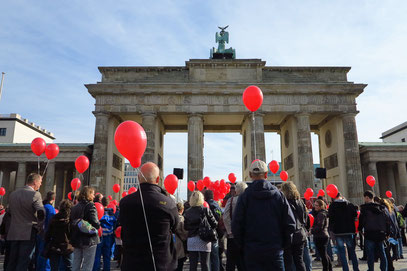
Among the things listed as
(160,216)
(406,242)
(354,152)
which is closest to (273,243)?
(160,216)

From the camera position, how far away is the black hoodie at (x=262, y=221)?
356 cm

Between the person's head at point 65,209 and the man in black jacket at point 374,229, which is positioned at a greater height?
the person's head at point 65,209

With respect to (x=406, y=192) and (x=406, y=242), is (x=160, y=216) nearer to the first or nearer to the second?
(x=406, y=242)

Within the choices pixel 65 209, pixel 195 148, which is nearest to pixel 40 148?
pixel 65 209

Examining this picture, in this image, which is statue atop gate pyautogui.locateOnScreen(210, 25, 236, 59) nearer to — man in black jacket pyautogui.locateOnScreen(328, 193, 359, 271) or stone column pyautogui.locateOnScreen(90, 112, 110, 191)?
stone column pyautogui.locateOnScreen(90, 112, 110, 191)

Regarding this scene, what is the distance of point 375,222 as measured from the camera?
6.86 meters

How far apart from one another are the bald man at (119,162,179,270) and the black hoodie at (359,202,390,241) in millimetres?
5646

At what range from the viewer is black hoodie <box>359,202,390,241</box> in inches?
266

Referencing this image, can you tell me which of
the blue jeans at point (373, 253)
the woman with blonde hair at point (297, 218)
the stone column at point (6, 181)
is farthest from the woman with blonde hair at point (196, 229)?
the stone column at point (6, 181)

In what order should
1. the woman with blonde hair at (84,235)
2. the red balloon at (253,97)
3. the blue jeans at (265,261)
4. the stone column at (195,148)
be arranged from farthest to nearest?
the stone column at (195,148) < the red balloon at (253,97) < the woman with blonde hair at (84,235) < the blue jeans at (265,261)

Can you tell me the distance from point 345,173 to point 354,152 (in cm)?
227

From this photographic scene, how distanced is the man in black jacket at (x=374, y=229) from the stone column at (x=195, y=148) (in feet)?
71.7

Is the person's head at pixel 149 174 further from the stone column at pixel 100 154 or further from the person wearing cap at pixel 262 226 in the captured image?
the stone column at pixel 100 154

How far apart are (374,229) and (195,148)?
2289 centimetres
